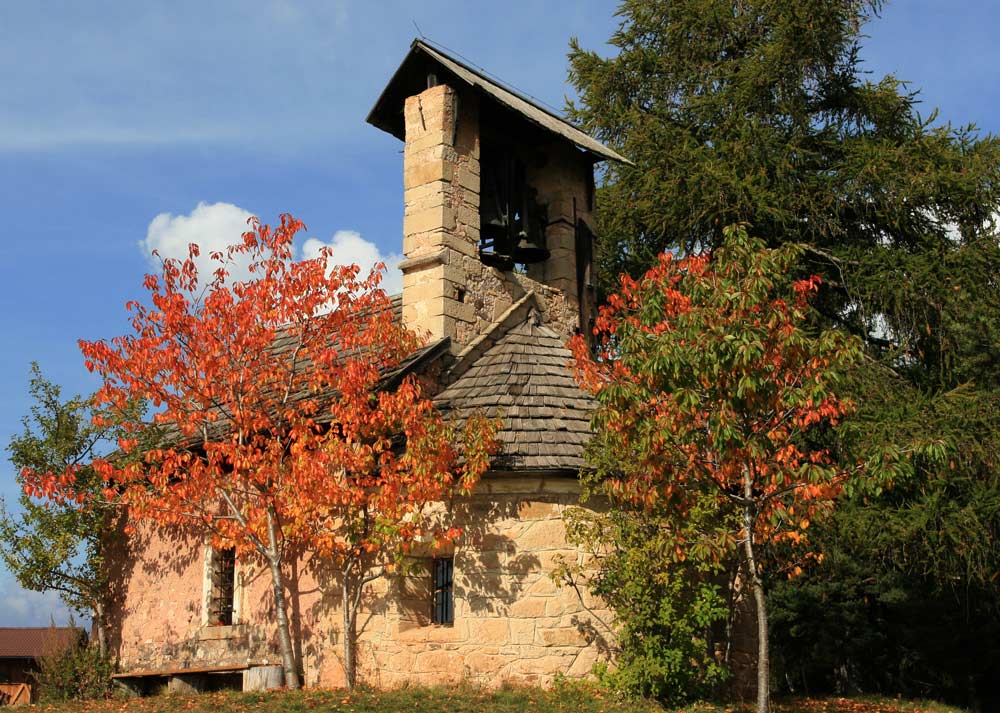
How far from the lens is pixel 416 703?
10391 millimetres

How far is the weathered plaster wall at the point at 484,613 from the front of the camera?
11.4 metres

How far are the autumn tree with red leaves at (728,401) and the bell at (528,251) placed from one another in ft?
15.1

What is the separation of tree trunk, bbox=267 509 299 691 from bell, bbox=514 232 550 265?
18.6 ft

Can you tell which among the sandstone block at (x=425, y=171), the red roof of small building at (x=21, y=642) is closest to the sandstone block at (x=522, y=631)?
the sandstone block at (x=425, y=171)

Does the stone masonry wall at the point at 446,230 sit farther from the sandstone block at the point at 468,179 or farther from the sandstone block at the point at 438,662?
the sandstone block at the point at 438,662

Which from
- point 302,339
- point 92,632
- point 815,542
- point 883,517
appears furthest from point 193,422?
point 883,517

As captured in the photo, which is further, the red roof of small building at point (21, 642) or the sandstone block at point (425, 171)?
the red roof of small building at point (21, 642)

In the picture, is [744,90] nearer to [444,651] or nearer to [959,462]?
[959,462]

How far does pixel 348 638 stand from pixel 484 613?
170 cm

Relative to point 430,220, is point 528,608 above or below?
below

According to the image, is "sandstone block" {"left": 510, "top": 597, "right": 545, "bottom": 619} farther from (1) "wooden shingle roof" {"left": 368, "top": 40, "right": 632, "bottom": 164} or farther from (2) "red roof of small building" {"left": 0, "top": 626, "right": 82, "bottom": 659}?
(2) "red roof of small building" {"left": 0, "top": 626, "right": 82, "bottom": 659}

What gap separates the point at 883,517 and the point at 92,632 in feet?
42.1

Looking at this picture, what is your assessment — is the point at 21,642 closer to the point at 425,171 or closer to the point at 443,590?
the point at 443,590

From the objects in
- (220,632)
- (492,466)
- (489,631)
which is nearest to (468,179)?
(492,466)
